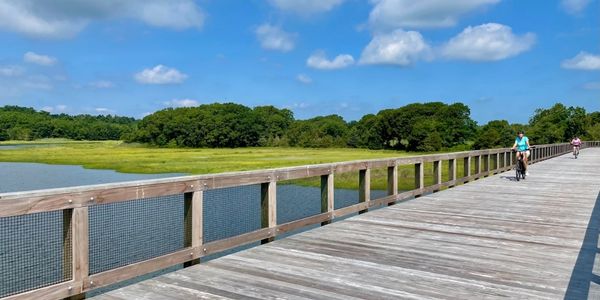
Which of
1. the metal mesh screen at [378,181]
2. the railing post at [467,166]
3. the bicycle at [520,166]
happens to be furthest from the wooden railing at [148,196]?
the metal mesh screen at [378,181]

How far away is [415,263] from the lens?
5.38 metres

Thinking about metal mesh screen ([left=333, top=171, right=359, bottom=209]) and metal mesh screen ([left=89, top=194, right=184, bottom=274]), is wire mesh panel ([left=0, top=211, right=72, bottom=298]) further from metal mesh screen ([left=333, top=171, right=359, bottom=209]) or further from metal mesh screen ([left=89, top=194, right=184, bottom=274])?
metal mesh screen ([left=333, top=171, right=359, bottom=209])

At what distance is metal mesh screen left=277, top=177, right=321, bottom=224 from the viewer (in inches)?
674

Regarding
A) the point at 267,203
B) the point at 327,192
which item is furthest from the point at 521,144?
the point at 267,203

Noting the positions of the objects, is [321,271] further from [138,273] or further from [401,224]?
[401,224]

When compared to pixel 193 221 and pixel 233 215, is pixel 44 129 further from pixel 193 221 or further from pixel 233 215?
pixel 193 221

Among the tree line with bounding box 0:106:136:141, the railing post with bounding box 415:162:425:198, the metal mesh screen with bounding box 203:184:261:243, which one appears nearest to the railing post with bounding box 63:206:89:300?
the metal mesh screen with bounding box 203:184:261:243

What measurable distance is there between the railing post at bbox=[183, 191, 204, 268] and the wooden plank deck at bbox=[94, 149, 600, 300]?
0.77ft

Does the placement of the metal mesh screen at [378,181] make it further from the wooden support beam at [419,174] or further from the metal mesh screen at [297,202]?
the wooden support beam at [419,174]

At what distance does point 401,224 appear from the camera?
770 cm

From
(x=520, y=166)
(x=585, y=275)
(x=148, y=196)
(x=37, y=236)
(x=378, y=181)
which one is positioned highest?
(x=148, y=196)

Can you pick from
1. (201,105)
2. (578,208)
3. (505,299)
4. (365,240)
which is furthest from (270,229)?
(201,105)

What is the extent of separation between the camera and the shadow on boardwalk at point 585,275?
4246 mm

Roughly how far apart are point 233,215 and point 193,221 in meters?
5.63
